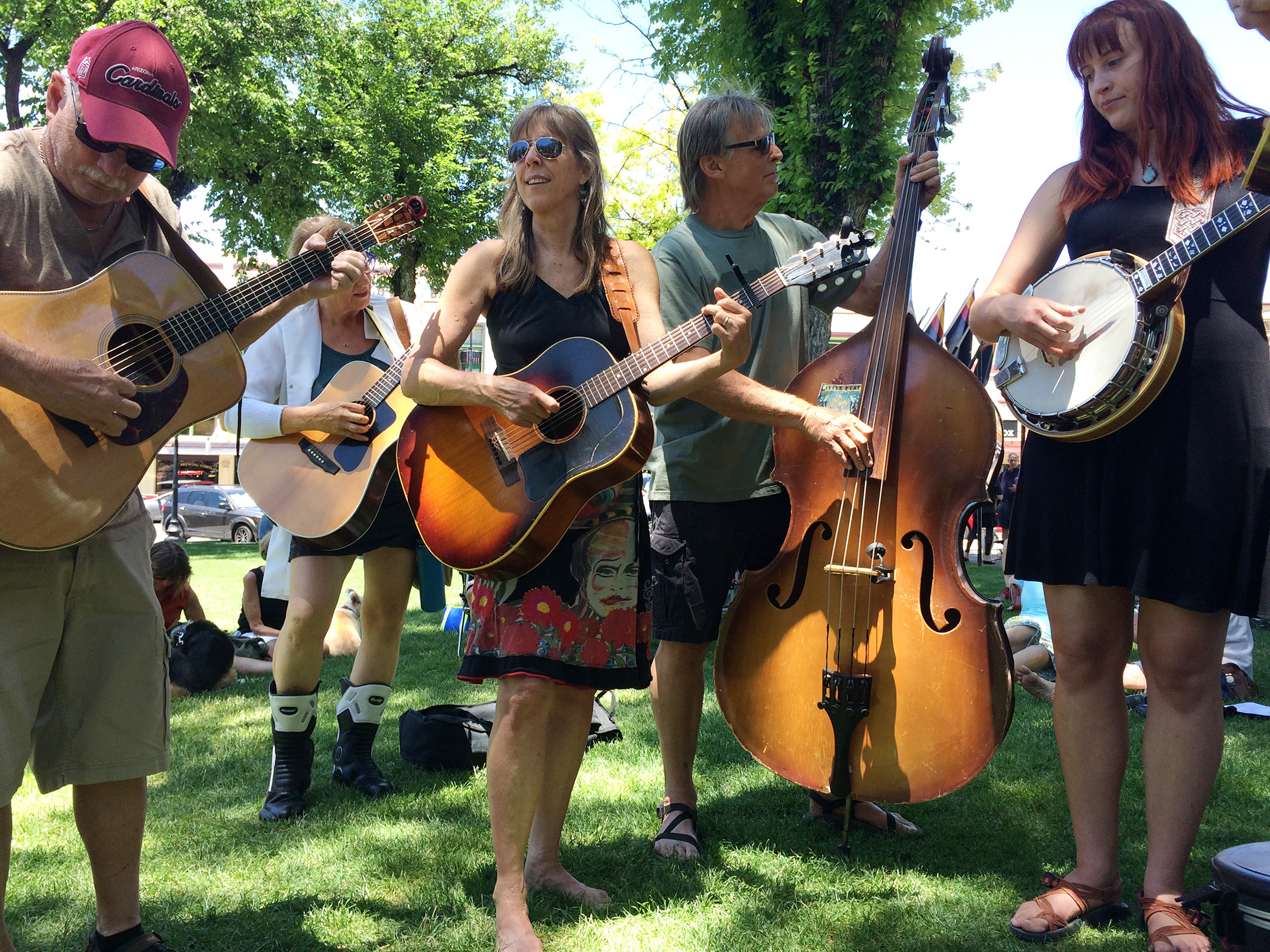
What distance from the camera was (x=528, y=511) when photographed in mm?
2578

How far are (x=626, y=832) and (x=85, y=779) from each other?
5.58 ft

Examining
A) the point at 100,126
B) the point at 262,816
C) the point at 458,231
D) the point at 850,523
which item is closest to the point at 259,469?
the point at 262,816

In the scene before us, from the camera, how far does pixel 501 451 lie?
270cm

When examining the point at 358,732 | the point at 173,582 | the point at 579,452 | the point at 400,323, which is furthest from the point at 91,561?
the point at 173,582

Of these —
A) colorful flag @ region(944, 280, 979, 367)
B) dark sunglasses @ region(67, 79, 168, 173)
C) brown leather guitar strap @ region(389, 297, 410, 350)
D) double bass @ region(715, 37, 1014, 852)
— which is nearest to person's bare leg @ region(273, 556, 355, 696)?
brown leather guitar strap @ region(389, 297, 410, 350)

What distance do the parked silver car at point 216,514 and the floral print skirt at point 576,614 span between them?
93.2 ft

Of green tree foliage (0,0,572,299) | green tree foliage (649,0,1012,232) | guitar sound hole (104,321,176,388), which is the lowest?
guitar sound hole (104,321,176,388)

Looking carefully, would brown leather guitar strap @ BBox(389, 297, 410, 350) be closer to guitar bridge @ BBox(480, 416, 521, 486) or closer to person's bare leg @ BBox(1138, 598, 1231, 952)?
guitar bridge @ BBox(480, 416, 521, 486)

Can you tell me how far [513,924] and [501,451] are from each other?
3.92ft

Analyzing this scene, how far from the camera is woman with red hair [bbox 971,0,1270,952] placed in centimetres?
244

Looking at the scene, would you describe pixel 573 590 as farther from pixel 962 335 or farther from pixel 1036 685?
pixel 962 335

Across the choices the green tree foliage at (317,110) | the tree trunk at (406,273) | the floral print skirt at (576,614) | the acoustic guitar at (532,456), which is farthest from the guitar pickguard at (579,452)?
the tree trunk at (406,273)

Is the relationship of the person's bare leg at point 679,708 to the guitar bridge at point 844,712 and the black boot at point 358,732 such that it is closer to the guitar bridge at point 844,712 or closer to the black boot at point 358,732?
the guitar bridge at point 844,712

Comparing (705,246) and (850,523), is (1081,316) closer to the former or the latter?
(850,523)
